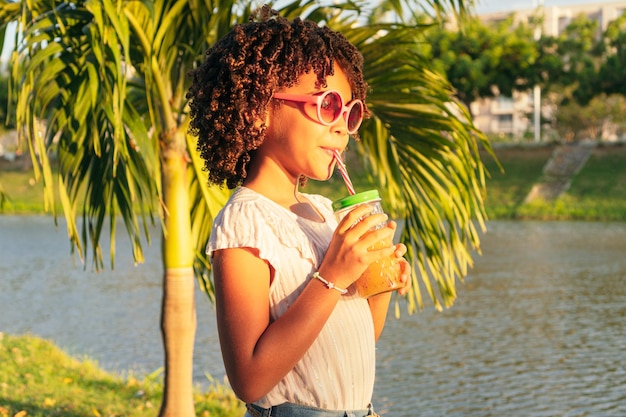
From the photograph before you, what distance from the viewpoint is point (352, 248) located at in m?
1.77

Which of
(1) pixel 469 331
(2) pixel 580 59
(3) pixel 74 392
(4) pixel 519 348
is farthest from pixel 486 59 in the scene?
(3) pixel 74 392

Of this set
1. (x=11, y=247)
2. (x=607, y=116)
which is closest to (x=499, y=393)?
(x=11, y=247)

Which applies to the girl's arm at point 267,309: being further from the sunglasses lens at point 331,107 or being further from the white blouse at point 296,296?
the sunglasses lens at point 331,107

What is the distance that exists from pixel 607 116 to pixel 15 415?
45.7 m

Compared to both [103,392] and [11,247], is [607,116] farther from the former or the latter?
[103,392]

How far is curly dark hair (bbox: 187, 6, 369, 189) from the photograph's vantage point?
6.30 feet

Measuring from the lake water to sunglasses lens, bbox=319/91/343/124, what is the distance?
317 centimetres

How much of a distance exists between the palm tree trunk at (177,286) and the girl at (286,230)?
97.9 inches

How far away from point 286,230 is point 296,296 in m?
0.13

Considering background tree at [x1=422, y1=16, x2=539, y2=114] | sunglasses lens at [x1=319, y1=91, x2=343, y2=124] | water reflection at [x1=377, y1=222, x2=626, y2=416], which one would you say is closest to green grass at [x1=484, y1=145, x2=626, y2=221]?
background tree at [x1=422, y1=16, x2=539, y2=114]

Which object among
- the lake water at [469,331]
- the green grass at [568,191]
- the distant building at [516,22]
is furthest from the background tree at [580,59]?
the distant building at [516,22]

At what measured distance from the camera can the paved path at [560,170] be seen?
3005 centimetres

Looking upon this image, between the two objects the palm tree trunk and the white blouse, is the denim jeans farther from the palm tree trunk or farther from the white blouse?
the palm tree trunk

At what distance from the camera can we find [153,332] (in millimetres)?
10164
